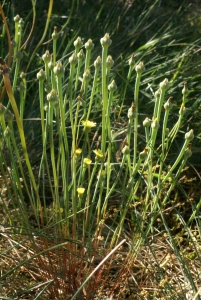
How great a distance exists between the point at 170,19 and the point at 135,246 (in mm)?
1485

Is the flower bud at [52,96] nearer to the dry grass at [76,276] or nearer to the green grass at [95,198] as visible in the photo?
the green grass at [95,198]

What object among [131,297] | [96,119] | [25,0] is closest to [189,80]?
[96,119]

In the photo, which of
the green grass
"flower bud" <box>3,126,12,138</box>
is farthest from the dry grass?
"flower bud" <box>3,126,12,138</box>

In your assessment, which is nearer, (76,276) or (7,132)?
(7,132)

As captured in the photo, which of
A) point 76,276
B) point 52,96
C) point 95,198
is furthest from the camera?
point 95,198

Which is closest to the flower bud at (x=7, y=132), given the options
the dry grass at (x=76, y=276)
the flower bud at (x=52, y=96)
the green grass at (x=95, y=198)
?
the green grass at (x=95, y=198)

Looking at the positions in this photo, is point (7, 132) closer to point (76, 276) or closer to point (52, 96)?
point (52, 96)

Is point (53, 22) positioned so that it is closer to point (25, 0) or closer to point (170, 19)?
point (25, 0)

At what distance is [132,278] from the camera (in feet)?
4.90

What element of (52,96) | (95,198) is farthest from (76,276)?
(52,96)

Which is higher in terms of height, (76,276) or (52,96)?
(52,96)

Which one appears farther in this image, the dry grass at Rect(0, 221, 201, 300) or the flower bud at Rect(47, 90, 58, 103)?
the dry grass at Rect(0, 221, 201, 300)

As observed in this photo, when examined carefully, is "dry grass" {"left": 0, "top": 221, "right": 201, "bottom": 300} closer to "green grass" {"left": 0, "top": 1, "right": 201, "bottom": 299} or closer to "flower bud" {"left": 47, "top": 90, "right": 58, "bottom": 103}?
"green grass" {"left": 0, "top": 1, "right": 201, "bottom": 299}

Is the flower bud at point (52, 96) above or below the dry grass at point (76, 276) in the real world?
above
